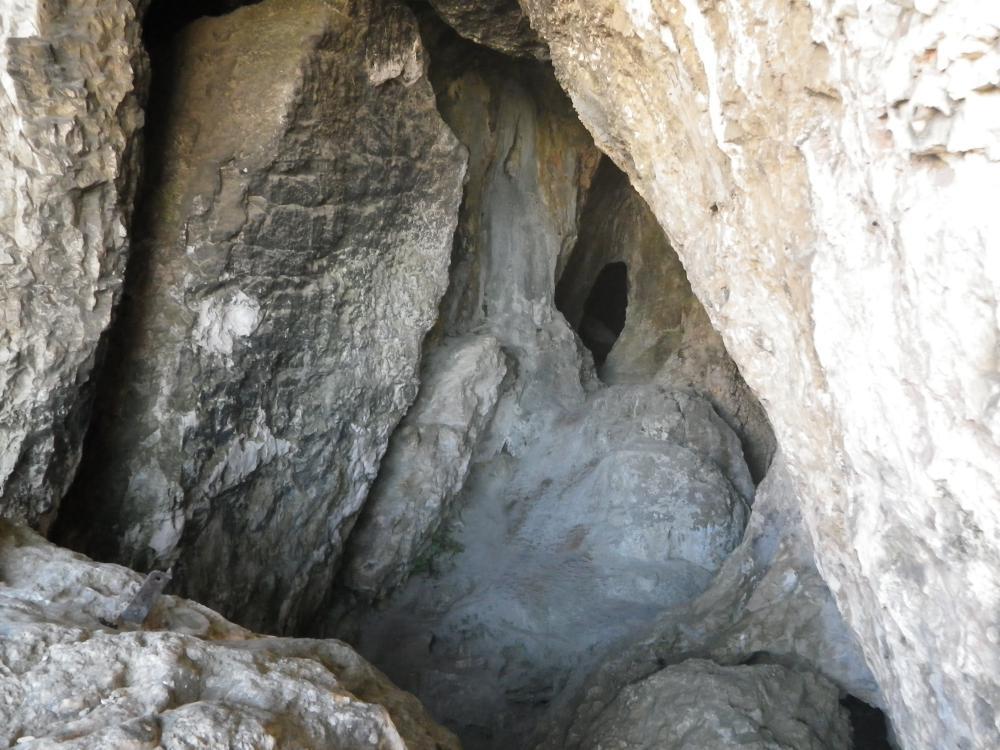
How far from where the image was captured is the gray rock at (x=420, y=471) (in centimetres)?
472

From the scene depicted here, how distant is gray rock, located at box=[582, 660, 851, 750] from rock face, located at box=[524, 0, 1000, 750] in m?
0.54

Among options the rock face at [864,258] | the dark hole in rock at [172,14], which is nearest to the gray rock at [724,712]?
the rock face at [864,258]

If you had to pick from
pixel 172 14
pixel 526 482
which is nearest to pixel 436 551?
pixel 526 482

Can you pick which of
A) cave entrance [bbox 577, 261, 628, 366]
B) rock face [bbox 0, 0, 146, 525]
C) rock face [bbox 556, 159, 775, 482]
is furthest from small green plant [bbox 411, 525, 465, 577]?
cave entrance [bbox 577, 261, 628, 366]

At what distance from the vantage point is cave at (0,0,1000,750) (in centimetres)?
176

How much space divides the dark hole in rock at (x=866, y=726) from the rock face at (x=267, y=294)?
2602mm

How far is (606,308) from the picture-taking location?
7.42m

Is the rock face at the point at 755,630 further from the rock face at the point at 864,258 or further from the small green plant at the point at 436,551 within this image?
the small green plant at the point at 436,551

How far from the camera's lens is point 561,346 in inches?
213

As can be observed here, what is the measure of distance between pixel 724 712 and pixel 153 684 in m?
2.22

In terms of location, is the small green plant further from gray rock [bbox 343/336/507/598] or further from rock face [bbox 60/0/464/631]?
rock face [bbox 60/0/464/631]

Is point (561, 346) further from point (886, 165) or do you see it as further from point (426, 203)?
point (886, 165)

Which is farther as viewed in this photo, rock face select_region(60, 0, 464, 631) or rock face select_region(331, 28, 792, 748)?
rock face select_region(331, 28, 792, 748)

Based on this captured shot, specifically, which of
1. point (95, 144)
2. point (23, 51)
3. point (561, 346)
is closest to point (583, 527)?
point (561, 346)
